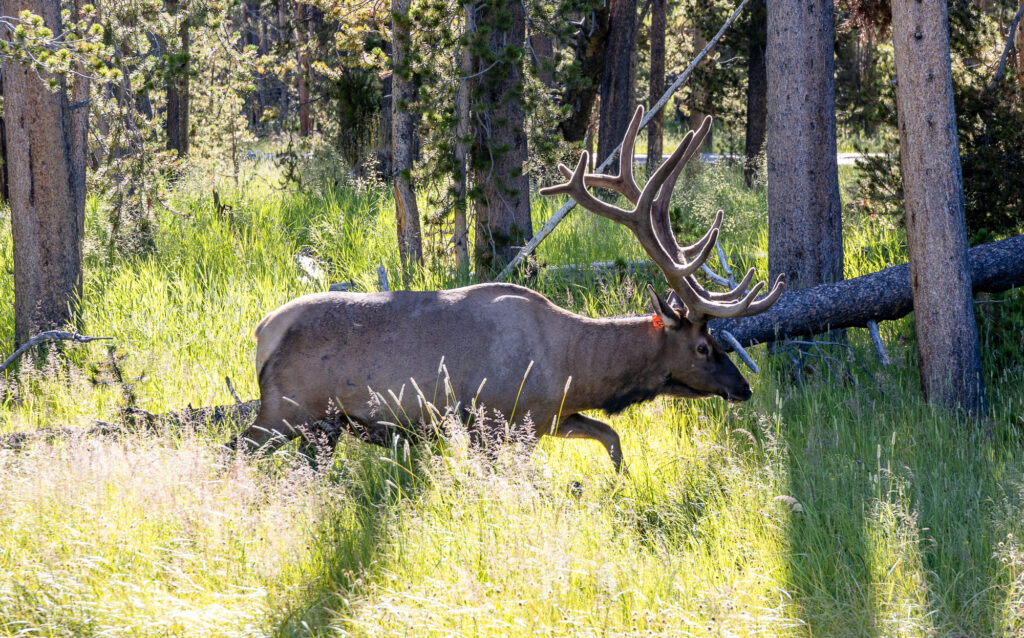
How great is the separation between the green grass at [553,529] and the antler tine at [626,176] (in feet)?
5.15

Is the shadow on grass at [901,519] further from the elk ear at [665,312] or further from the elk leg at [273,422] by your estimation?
the elk leg at [273,422]

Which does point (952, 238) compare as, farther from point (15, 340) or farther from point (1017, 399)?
point (15, 340)

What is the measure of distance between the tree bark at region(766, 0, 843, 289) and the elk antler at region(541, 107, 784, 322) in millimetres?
1759

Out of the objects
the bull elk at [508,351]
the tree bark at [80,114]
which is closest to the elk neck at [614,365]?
the bull elk at [508,351]

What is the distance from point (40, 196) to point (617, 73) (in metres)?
10.4

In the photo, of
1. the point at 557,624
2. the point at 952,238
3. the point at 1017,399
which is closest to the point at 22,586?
the point at 557,624

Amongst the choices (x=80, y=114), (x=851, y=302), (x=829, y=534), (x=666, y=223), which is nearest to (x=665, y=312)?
(x=666, y=223)

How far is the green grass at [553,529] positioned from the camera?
3.94 meters

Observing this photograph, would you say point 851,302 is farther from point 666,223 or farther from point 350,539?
point 350,539

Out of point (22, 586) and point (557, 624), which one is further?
point (22, 586)

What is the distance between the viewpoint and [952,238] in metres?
6.66

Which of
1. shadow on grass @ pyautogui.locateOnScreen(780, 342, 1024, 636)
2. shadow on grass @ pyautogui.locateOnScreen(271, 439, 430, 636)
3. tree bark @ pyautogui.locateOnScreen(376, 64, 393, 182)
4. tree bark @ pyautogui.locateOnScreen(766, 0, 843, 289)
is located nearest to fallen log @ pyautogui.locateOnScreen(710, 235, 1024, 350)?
tree bark @ pyautogui.locateOnScreen(766, 0, 843, 289)

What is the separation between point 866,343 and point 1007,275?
4.05 feet

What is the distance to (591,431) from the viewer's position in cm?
621
